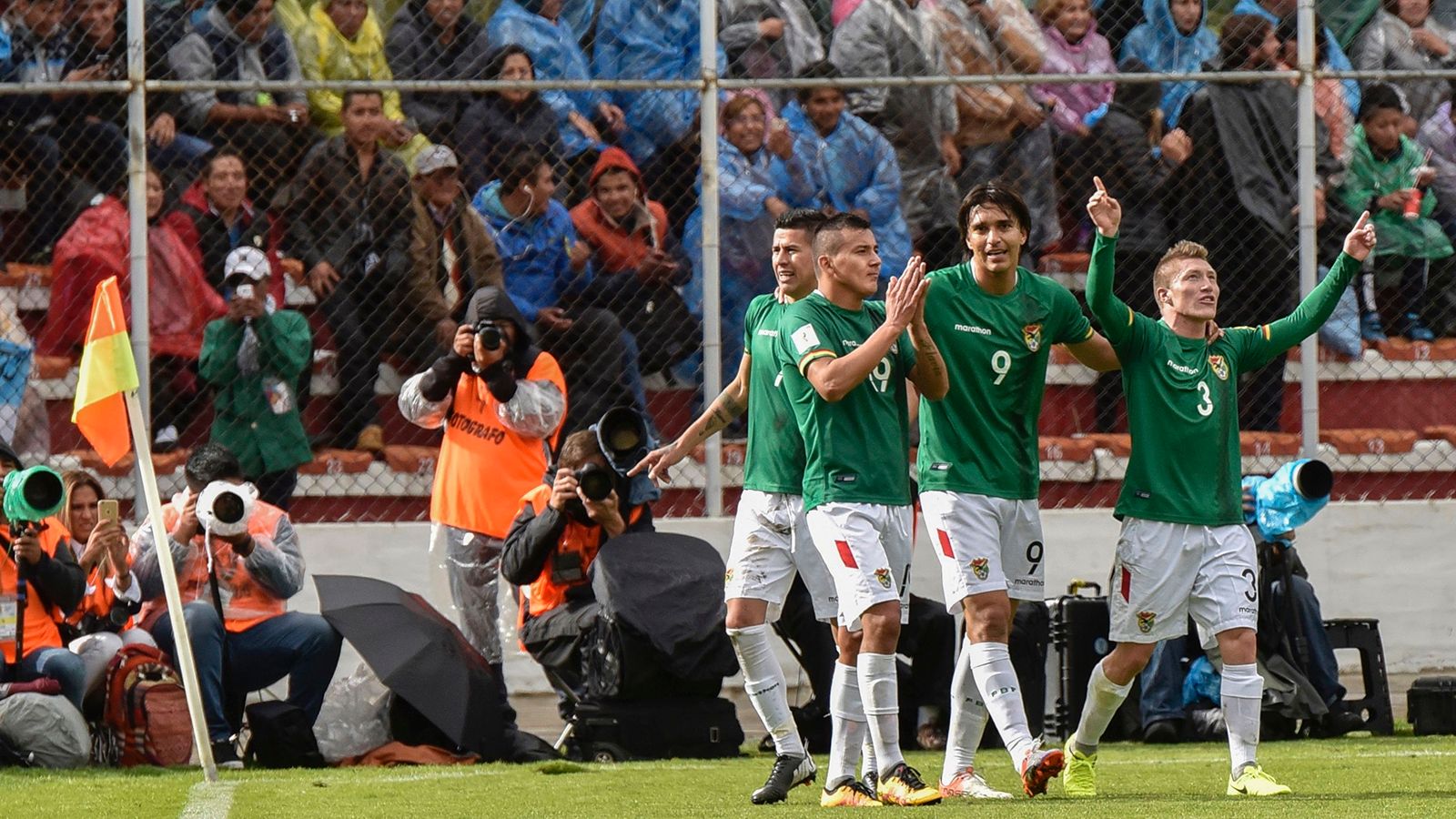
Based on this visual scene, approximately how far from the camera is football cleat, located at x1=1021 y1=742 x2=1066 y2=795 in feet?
20.0

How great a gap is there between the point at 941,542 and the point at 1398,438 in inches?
219

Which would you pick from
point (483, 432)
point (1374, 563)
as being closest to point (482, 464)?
point (483, 432)

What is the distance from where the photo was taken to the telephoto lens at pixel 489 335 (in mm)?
9352

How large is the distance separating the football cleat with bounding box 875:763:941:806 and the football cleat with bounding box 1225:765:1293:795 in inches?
40.3

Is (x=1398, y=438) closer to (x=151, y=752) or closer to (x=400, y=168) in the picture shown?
(x=400, y=168)

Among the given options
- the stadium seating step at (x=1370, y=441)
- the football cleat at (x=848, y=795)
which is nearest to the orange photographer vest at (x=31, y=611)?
the football cleat at (x=848, y=795)

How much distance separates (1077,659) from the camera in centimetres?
901

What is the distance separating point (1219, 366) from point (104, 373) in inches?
156

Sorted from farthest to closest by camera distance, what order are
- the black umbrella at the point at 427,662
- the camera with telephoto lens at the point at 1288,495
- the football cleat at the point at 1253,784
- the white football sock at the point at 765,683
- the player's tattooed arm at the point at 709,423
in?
the black umbrella at the point at 427,662 < the camera with telephoto lens at the point at 1288,495 < the player's tattooed arm at the point at 709,423 < the white football sock at the point at 765,683 < the football cleat at the point at 1253,784

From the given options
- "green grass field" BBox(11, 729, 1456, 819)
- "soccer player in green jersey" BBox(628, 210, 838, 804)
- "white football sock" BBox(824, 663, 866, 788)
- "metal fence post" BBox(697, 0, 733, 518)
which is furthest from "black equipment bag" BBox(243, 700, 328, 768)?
"white football sock" BBox(824, 663, 866, 788)

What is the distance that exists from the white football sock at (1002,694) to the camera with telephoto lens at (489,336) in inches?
→ 141

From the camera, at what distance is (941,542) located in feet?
21.3

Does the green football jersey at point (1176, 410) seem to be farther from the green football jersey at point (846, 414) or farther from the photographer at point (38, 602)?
the photographer at point (38, 602)

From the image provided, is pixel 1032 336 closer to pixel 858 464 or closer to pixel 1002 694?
pixel 858 464
